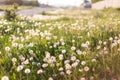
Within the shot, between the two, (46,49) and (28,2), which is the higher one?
(46,49)

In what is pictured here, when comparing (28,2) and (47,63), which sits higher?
(47,63)

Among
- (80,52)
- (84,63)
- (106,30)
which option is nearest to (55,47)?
(80,52)

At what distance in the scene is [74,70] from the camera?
16.5ft

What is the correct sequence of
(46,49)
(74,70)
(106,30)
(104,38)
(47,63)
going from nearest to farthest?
(74,70), (47,63), (46,49), (104,38), (106,30)

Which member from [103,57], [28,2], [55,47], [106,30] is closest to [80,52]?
[103,57]

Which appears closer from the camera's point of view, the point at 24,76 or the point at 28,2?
the point at 24,76

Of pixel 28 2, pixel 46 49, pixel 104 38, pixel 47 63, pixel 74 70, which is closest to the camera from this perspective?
pixel 74 70

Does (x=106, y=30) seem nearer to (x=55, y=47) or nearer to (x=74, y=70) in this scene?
(x=55, y=47)

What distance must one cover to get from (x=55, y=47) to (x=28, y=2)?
202ft

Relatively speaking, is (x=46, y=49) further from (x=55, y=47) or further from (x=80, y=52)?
(x=80, y=52)

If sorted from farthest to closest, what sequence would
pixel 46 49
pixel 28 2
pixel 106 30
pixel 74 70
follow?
pixel 28 2, pixel 106 30, pixel 46 49, pixel 74 70

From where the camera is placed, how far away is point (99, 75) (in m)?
5.11

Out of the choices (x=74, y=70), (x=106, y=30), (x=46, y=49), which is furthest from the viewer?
(x=106, y=30)

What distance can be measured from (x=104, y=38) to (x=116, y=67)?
1.94 meters
